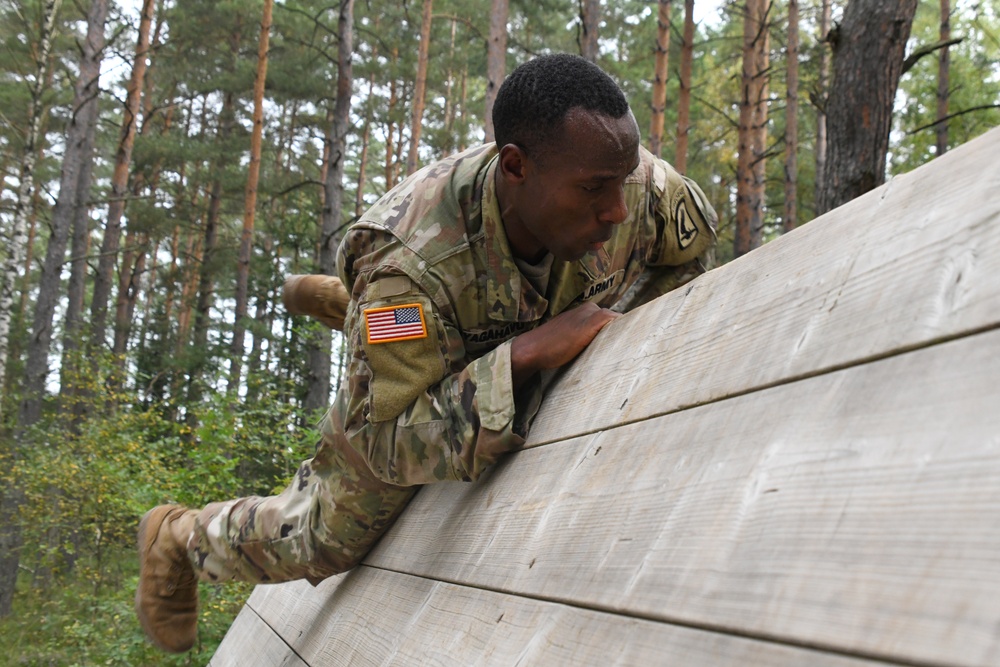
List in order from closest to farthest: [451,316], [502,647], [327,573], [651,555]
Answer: [651,555], [502,647], [451,316], [327,573]

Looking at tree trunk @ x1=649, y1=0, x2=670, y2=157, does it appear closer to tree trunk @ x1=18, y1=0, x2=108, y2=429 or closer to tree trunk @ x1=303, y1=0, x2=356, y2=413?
tree trunk @ x1=303, y1=0, x2=356, y2=413

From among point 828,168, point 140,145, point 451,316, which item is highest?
point 140,145

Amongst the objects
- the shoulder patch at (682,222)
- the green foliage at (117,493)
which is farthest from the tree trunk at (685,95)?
the shoulder patch at (682,222)

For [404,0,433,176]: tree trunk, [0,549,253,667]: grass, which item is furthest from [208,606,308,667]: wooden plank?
[404,0,433,176]: tree trunk

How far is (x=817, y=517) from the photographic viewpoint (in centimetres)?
97

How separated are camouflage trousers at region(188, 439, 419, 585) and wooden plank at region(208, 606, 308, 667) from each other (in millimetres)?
224

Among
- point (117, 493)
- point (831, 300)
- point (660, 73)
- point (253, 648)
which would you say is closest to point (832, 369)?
point (831, 300)

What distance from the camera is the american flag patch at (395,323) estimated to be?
2.10 m

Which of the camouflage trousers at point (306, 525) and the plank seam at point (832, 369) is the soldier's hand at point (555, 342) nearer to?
the plank seam at point (832, 369)

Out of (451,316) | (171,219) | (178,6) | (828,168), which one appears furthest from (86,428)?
(178,6)

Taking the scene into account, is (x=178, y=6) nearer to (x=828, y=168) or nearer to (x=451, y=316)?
(x=828, y=168)

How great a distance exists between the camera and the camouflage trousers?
260cm

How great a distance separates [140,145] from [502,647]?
810 inches

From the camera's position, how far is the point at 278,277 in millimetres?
19922
